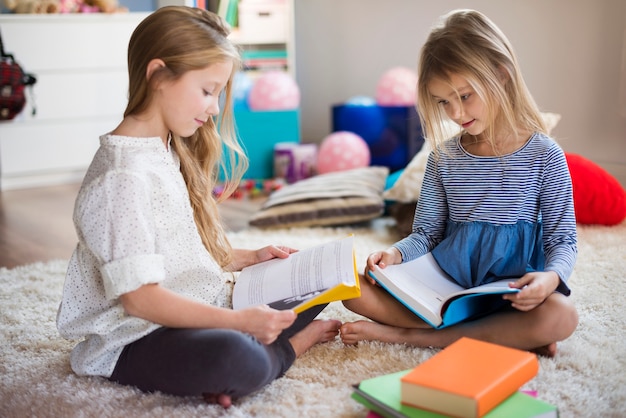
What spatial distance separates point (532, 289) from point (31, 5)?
298cm

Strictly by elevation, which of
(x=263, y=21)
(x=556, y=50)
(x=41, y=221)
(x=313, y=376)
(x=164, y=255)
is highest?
(x=263, y=21)

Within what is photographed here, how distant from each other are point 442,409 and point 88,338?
1.96 ft

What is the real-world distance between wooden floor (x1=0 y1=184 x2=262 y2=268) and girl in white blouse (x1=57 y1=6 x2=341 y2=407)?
3.20 feet

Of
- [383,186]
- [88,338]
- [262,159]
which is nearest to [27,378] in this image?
[88,338]

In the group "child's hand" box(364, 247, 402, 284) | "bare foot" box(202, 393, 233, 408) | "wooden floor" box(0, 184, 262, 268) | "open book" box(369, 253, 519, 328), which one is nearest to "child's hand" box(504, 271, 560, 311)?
"open book" box(369, 253, 519, 328)

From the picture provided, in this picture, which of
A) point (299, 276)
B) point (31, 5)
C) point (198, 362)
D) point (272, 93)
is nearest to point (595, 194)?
point (299, 276)

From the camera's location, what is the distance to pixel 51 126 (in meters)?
3.42

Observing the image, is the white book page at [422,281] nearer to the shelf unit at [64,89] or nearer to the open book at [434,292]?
the open book at [434,292]

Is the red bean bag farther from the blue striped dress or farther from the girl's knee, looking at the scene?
the girl's knee

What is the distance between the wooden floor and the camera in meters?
2.12

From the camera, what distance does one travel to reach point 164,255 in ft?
3.64

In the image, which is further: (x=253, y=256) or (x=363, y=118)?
(x=363, y=118)

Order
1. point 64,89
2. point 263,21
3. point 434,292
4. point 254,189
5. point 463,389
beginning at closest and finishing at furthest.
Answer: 1. point 463,389
2. point 434,292
3. point 254,189
4. point 64,89
5. point 263,21

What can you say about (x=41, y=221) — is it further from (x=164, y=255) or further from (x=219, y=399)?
(x=219, y=399)
